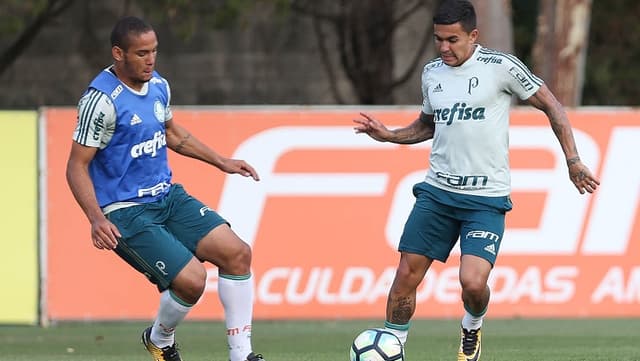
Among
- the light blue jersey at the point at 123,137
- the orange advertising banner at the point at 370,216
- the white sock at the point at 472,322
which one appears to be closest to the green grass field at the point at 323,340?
the orange advertising banner at the point at 370,216

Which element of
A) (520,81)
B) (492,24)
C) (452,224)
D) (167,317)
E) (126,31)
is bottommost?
(167,317)

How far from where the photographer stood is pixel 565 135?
870 centimetres

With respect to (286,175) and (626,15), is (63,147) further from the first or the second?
(626,15)

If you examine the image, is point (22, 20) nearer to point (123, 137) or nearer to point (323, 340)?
point (323, 340)

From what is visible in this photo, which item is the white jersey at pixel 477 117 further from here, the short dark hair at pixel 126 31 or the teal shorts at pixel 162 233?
the short dark hair at pixel 126 31

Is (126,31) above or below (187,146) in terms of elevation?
above

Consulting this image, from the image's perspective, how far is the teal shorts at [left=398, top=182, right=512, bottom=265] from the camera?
28.5 feet

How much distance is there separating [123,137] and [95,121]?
Answer: 197 mm

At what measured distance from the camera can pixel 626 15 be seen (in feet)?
80.5

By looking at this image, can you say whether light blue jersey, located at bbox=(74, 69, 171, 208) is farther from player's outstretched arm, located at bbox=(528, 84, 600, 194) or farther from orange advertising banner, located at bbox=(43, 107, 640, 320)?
orange advertising banner, located at bbox=(43, 107, 640, 320)

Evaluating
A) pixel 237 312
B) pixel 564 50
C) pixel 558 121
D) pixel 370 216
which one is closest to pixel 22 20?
pixel 564 50

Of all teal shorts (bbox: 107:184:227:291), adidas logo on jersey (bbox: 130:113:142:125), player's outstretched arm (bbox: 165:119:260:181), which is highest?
adidas logo on jersey (bbox: 130:113:142:125)

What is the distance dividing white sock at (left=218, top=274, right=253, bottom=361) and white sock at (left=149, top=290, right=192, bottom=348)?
290 mm

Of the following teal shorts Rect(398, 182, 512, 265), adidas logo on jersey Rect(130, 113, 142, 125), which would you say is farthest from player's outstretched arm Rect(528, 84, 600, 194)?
adidas logo on jersey Rect(130, 113, 142, 125)
